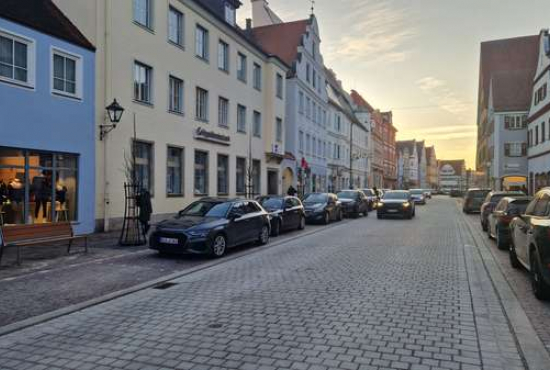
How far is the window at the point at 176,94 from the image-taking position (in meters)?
20.7

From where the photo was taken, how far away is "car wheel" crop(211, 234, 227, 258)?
10992 mm

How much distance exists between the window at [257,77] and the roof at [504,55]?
48176 mm

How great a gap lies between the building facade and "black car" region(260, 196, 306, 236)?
1021 inches

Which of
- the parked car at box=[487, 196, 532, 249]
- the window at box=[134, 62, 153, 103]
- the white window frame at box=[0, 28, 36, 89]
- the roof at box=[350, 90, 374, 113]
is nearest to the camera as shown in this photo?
the parked car at box=[487, 196, 532, 249]

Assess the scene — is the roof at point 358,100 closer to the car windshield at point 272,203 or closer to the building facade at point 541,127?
the building facade at point 541,127

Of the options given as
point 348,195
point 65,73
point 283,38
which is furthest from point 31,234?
point 283,38

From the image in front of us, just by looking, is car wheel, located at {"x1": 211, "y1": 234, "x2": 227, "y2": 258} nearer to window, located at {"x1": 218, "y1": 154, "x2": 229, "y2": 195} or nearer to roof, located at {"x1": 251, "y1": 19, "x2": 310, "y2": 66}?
window, located at {"x1": 218, "y1": 154, "x2": 229, "y2": 195}

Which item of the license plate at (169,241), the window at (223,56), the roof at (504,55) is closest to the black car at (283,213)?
the license plate at (169,241)

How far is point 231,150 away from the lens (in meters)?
25.7

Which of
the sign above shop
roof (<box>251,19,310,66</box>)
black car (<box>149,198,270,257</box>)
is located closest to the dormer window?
the sign above shop

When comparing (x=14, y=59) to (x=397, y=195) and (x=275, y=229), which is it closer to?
(x=275, y=229)

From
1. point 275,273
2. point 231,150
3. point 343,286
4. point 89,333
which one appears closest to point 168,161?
point 231,150

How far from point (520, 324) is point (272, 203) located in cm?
1225

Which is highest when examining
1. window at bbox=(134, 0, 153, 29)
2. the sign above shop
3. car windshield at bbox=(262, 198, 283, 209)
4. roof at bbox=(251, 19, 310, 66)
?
roof at bbox=(251, 19, 310, 66)
